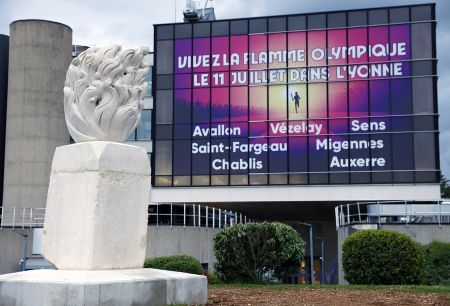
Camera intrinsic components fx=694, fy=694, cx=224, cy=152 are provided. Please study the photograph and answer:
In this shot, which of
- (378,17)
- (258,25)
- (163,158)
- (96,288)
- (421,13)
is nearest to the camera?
(96,288)

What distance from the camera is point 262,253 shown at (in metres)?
24.0

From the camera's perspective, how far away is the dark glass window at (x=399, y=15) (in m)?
42.9

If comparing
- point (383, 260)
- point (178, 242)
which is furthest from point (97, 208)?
point (178, 242)

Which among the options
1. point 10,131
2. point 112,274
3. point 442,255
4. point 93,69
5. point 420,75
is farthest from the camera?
point 10,131

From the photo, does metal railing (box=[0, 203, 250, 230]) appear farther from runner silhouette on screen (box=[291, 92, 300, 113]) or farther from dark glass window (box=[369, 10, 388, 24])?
dark glass window (box=[369, 10, 388, 24])

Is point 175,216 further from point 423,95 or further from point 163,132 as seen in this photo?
point 423,95

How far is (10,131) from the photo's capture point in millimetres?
50406

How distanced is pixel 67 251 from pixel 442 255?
15.5 m

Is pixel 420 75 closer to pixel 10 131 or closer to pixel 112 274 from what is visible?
pixel 10 131

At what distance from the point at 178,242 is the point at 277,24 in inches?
717

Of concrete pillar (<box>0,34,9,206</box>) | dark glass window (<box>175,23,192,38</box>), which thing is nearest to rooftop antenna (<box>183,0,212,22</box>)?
dark glass window (<box>175,23,192,38</box>)

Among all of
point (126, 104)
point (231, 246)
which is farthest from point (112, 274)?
point (231, 246)

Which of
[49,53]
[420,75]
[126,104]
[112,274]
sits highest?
[49,53]

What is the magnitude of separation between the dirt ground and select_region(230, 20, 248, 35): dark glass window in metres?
30.8
